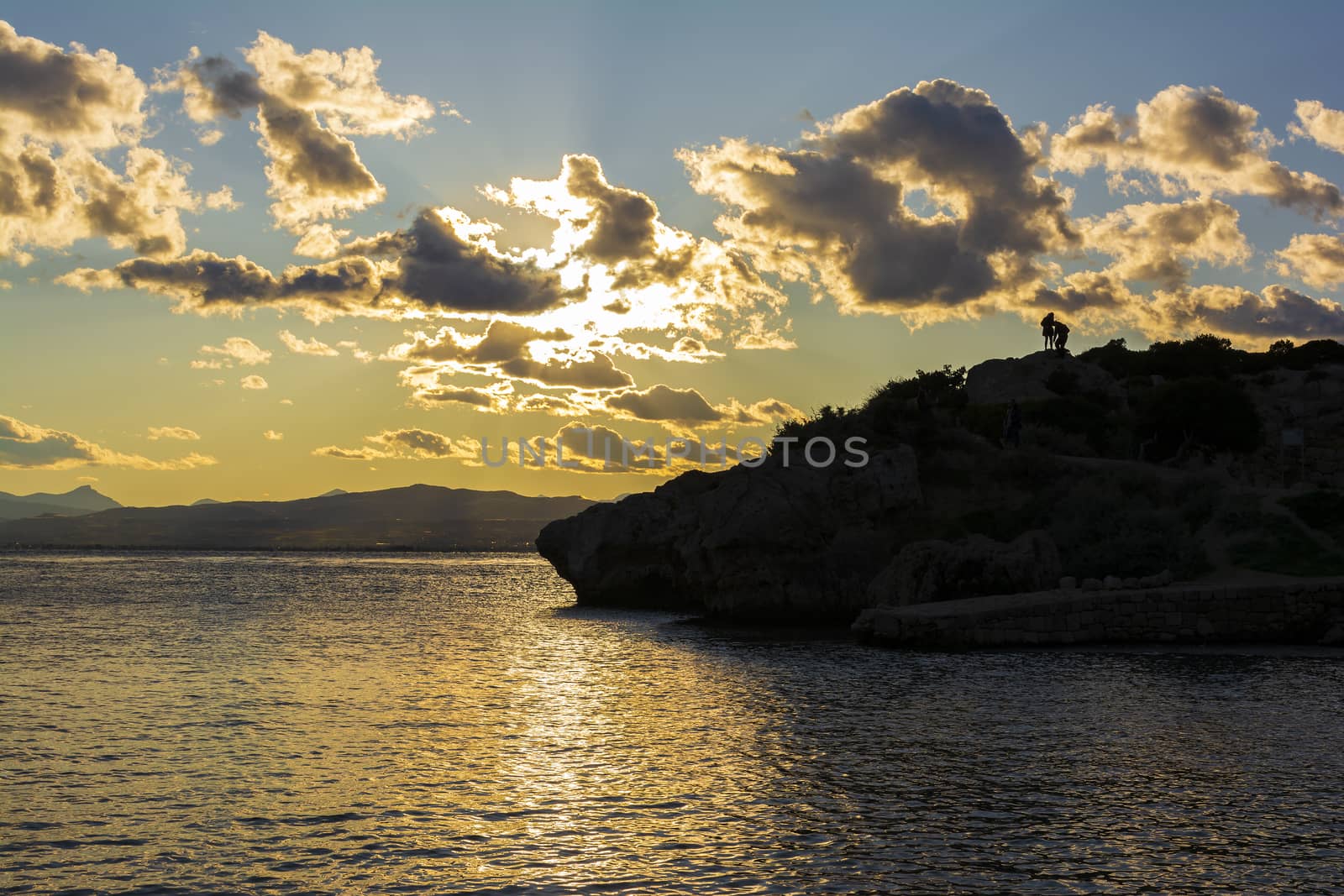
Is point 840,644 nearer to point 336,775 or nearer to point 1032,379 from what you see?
point 336,775

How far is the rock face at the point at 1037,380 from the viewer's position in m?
76.4

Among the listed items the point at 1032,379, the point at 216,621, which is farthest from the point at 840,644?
the point at 1032,379

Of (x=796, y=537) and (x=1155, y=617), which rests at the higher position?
(x=796, y=537)

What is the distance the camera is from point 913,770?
17.4 metres

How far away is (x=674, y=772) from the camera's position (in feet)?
57.2

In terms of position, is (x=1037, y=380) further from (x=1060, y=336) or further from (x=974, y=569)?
(x=974, y=569)

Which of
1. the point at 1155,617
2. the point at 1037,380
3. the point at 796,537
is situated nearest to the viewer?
the point at 1155,617

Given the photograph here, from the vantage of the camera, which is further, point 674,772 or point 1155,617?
point 1155,617

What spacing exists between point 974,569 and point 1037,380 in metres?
42.4

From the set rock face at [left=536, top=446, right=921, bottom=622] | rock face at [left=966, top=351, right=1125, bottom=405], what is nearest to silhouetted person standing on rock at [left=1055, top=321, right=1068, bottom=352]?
rock face at [left=966, top=351, right=1125, bottom=405]

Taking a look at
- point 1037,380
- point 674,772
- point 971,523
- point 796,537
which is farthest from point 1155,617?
point 1037,380

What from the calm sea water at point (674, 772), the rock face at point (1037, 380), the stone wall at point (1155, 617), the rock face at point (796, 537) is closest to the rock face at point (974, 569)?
the rock face at point (796, 537)

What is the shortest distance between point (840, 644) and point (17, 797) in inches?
963

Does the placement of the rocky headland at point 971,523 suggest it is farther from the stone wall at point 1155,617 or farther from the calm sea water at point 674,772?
the calm sea water at point 674,772
